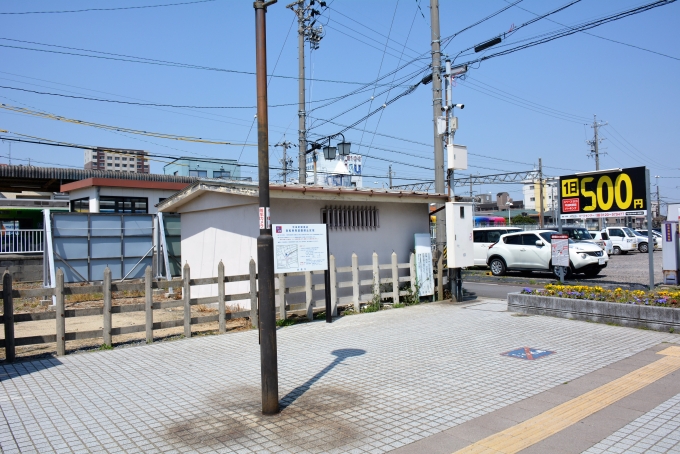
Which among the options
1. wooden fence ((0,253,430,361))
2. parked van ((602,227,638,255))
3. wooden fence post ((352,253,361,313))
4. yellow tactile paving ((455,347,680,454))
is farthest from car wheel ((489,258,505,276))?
parked van ((602,227,638,255))

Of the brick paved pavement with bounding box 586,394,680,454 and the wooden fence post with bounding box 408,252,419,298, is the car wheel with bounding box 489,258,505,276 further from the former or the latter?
the brick paved pavement with bounding box 586,394,680,454

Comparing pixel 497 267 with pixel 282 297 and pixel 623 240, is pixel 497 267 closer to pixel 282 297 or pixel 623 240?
pixel 282 297

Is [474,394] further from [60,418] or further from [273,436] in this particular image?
[60,418]

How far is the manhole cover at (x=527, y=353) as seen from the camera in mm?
8373

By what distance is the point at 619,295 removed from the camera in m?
11.4

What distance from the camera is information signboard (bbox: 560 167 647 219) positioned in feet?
45.9

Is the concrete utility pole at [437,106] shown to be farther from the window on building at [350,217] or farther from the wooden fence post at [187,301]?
the wooden fence post at [187,301]

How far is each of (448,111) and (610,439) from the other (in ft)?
36.6

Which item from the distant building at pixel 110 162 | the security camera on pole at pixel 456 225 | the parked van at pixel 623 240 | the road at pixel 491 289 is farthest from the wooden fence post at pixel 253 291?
the distant building at pixel 110 162

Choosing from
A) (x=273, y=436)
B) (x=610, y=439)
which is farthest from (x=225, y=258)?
(x=610, y=439)

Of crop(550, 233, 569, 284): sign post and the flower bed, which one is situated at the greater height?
crop(550, 233, 569, 284): sign post

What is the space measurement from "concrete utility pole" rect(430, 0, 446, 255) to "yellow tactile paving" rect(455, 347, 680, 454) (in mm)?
8049

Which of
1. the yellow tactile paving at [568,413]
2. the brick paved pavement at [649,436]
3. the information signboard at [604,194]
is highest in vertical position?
the information signboard at [604,194]

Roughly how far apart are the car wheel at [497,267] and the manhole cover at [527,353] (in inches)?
534
